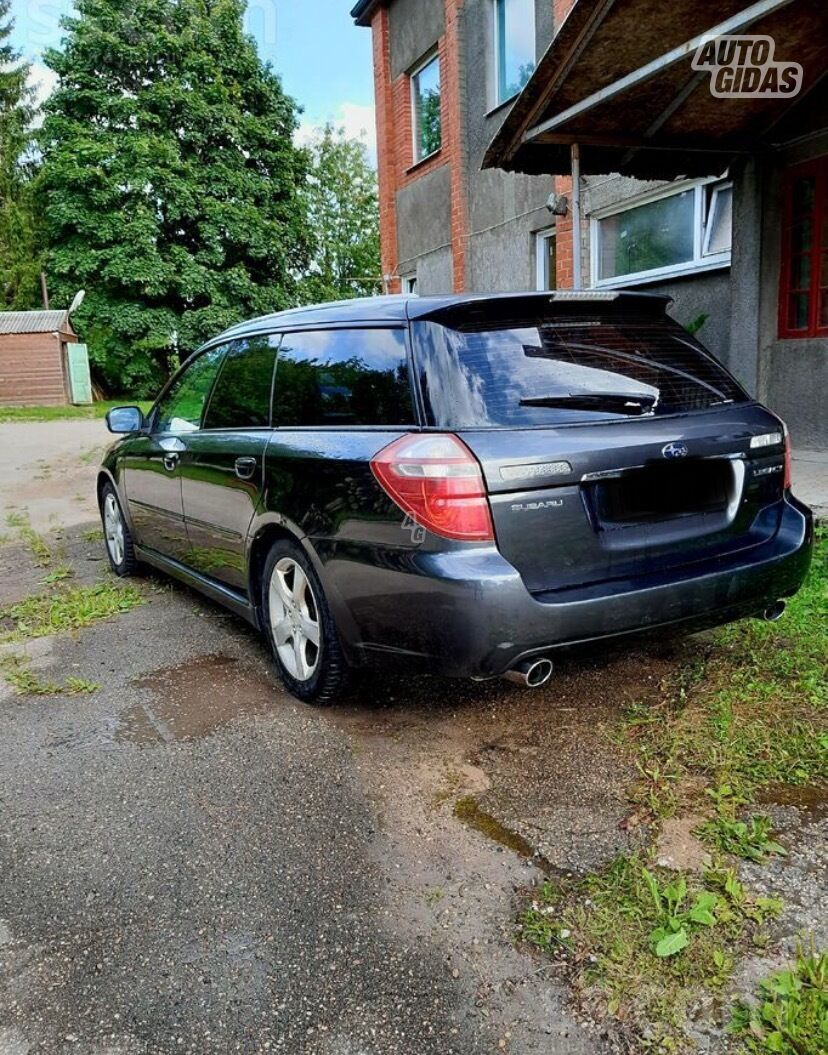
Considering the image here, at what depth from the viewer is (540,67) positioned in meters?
5.86

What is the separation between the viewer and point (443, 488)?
8.79ft

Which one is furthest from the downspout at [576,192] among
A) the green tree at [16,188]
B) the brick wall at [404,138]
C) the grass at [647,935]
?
the green tree at [16,188]

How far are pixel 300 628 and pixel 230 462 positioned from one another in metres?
0.94

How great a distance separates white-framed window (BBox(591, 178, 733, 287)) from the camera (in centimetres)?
849

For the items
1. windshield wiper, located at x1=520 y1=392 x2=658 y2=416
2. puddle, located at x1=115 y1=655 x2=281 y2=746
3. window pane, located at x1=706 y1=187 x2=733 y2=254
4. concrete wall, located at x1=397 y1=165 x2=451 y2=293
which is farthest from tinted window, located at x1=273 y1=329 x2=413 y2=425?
concrete wall, located at x1=397 y1=165 x2=451 y2=293

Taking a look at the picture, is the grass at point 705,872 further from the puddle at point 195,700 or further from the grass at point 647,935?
the puddle at point 195,700

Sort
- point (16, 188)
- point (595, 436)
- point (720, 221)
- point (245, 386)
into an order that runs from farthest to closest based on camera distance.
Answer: point (16, 188), point (720, 221), point (245, 386), point (595, 436)

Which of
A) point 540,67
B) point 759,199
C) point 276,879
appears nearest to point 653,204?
point 759,199

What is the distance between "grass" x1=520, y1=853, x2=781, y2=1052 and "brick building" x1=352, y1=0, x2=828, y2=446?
180 inches

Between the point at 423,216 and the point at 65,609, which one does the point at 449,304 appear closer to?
the point at 65,609

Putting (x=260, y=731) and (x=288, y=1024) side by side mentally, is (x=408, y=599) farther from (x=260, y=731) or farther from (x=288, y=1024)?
(x=288, y=1024)

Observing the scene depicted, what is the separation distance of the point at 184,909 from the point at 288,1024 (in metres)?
0.53

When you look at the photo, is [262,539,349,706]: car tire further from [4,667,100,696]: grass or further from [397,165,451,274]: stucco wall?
[397,165,451,274]: stucco wall

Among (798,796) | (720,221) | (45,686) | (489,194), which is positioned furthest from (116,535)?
(489,194)
